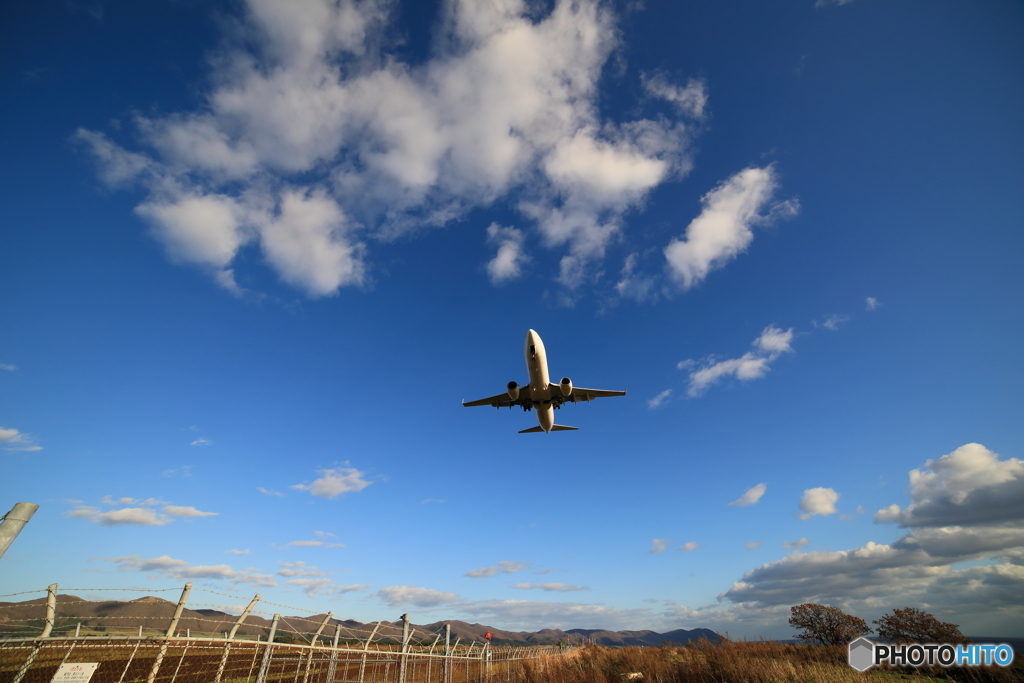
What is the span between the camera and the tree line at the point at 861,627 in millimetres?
31078

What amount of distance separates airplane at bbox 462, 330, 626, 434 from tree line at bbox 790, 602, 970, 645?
25.5 meters

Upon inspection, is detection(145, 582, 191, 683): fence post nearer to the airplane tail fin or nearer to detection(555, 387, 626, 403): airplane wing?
detection(555, 387, 626, 403): airplane wing

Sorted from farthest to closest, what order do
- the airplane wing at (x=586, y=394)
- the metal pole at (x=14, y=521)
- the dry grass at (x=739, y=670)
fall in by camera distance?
the airplane wing at (x=586, y=394)
the dry grass at (x=739, y=670)
the metal pole at (x=14, y=521)

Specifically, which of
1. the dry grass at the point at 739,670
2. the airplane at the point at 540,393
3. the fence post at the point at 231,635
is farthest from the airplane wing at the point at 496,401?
the fence post at the point at 231,635

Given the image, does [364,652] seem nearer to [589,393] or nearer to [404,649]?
[404,649]

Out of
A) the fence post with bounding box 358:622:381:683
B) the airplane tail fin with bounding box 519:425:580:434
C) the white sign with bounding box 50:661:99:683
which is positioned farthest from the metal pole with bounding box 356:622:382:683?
the airplane tail fin with bounding box 519:425:580:434

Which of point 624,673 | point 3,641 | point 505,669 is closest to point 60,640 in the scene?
point 3,641

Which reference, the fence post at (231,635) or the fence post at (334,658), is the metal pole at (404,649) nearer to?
the fence post at (334,658)

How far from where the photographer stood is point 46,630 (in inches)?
318

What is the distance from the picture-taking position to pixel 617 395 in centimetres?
3272

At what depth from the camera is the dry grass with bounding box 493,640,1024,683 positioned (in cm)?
1492

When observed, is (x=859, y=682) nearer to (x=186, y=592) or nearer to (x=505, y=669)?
(x=505, y=669)

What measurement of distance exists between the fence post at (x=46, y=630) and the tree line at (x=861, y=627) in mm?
42697

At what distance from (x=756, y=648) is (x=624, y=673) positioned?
5.86 meters
